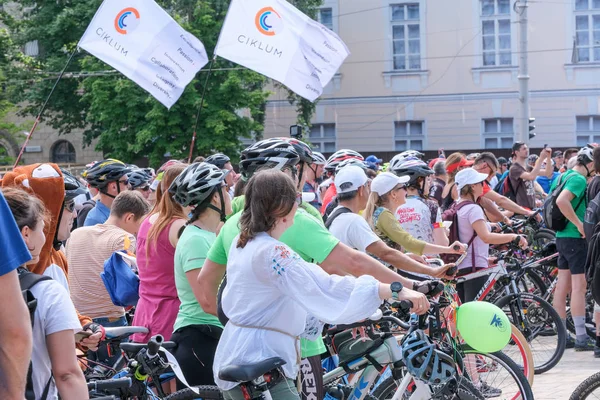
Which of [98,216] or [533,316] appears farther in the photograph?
[533,316]

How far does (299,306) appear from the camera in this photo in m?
4.35

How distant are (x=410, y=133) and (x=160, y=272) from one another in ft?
120

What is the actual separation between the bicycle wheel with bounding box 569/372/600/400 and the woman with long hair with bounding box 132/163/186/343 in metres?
2.32

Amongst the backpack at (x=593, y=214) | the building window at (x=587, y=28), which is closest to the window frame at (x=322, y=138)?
the building window at (x=587, y=28)

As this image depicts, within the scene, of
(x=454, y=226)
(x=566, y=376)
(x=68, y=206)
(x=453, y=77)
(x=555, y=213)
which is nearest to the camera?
(x=68, y=206)

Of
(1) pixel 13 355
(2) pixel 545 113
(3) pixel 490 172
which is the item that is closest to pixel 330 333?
(1) pixel 13 355

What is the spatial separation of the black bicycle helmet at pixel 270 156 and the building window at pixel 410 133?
36.2m

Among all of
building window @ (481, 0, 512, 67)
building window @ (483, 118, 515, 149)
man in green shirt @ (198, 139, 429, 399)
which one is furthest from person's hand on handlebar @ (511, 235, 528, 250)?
building window @ (483, 118, 515, 149)

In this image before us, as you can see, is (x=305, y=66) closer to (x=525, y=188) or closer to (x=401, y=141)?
(x=525, y=188)

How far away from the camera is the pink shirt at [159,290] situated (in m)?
5.86

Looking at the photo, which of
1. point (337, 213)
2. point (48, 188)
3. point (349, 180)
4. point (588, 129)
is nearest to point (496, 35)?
point (588, 129)

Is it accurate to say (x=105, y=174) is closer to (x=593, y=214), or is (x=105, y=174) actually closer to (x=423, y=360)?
(x=593, y=214)

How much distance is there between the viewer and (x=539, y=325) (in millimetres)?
9211

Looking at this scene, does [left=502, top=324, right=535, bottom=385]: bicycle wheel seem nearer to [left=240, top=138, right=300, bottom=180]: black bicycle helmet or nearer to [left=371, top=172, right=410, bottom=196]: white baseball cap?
[left=371, top=172, right=410, bottom=196]: white baseball cap
